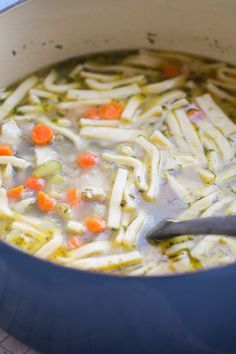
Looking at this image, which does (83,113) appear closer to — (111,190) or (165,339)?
(111,190)

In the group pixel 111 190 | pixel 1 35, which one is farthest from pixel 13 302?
pixel 1 35

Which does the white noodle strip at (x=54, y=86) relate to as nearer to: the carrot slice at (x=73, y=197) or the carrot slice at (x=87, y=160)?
the carrot slice at (x=87, y=160)

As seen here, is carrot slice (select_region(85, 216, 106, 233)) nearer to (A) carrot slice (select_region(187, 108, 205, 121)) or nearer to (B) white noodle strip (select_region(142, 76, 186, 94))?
(A) carrot slice (select_region(187, 108, 205, 121))

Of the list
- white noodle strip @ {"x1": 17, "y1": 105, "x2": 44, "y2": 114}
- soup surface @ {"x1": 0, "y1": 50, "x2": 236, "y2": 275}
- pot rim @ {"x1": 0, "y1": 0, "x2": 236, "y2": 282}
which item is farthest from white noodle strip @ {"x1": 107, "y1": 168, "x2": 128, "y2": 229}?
pot rim @ {"x1": 0, "y1": 0, "x2": 236, "y2": 282}

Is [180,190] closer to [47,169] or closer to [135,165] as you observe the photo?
[135,165]

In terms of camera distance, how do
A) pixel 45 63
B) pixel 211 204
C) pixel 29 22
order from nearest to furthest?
pixel 211 204 < pixel 29 22 < pixel 45 63

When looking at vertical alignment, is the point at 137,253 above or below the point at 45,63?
below
